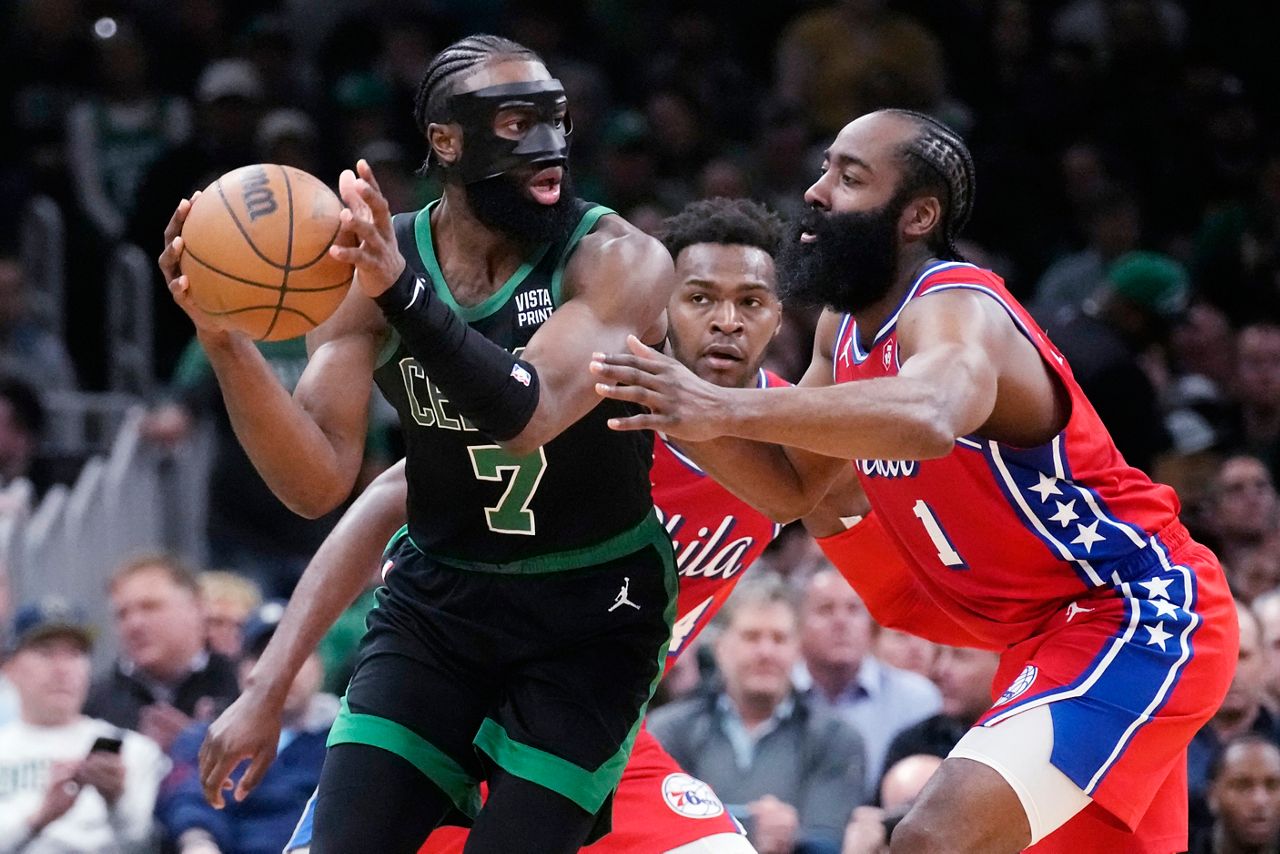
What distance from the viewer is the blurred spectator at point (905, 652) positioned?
823 cm

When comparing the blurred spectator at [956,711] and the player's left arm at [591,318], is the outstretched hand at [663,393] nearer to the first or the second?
the player's left arm at [591,318]

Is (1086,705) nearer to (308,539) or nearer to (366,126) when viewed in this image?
(308,539)

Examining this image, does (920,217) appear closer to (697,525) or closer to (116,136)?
(697,525)

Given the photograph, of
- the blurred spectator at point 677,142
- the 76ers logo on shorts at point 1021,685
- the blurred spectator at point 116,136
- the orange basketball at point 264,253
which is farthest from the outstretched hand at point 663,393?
the blurred spectator at point 116,136

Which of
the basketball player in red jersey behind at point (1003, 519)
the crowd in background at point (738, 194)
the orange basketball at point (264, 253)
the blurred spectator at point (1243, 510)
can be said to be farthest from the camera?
the blurred spectator at point (1243, 510)

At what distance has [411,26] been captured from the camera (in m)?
12.6

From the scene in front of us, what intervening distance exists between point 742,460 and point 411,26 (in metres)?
8.54

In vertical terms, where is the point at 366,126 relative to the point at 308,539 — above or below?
above

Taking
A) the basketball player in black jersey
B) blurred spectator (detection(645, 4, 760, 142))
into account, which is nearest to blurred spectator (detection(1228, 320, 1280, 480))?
blurred spectator (detection(645, 4, 760, 142))

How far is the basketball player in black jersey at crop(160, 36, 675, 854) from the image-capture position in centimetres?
436

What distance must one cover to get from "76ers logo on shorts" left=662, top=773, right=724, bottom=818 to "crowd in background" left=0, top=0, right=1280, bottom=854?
2020 mm

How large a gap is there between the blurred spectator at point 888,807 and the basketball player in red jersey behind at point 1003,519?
3.61 ft

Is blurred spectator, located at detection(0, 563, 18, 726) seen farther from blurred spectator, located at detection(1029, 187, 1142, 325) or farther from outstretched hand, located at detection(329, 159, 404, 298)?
blurred spectator, located at detection(1029, 187, 1142, 325)

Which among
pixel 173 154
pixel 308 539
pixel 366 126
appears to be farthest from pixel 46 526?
pixel 366 126
